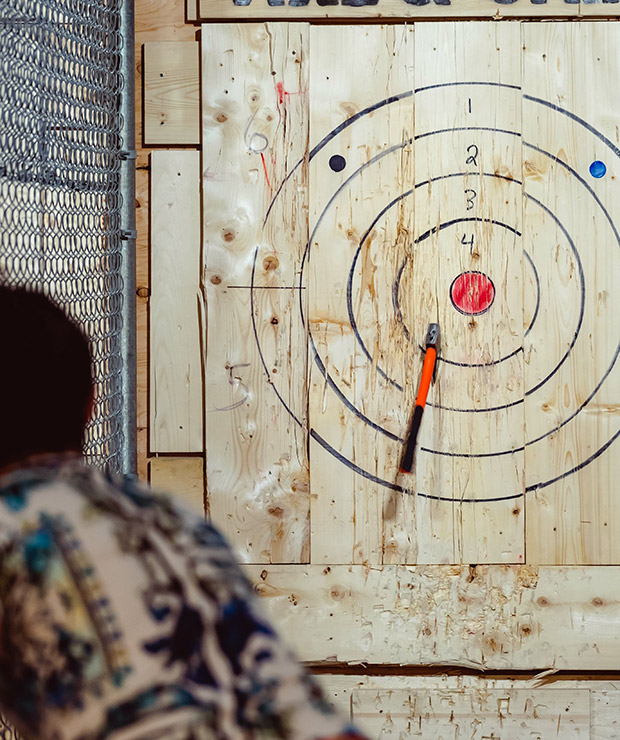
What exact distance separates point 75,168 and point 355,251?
0.78m

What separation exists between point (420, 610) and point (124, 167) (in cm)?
134

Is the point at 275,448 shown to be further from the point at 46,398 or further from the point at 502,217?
the point at 46,398

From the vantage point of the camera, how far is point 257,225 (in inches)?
84.1

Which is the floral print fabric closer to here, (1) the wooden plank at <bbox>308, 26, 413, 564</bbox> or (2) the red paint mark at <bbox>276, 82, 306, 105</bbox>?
(1) the wooden plank at <bbox>308, 26, 413, 564</bbox>

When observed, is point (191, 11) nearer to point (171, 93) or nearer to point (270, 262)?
point (171, 93)

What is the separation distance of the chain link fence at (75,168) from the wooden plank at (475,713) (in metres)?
0.95

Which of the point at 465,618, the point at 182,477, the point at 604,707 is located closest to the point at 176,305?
the point at 182,477

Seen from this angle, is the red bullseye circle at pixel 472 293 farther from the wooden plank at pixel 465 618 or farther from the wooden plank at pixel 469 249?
the wooden plank at pixel 465 618

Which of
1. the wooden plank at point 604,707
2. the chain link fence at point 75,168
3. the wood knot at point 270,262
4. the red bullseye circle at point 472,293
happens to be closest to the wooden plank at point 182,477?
the chain link fence at point 75,168

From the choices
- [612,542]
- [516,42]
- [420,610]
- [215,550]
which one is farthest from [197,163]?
[215,550]

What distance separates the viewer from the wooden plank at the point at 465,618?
2084 millimetres

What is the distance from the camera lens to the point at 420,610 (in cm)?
209

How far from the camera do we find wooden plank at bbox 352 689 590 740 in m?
2.08

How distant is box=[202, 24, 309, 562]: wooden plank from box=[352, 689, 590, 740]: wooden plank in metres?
0.63
